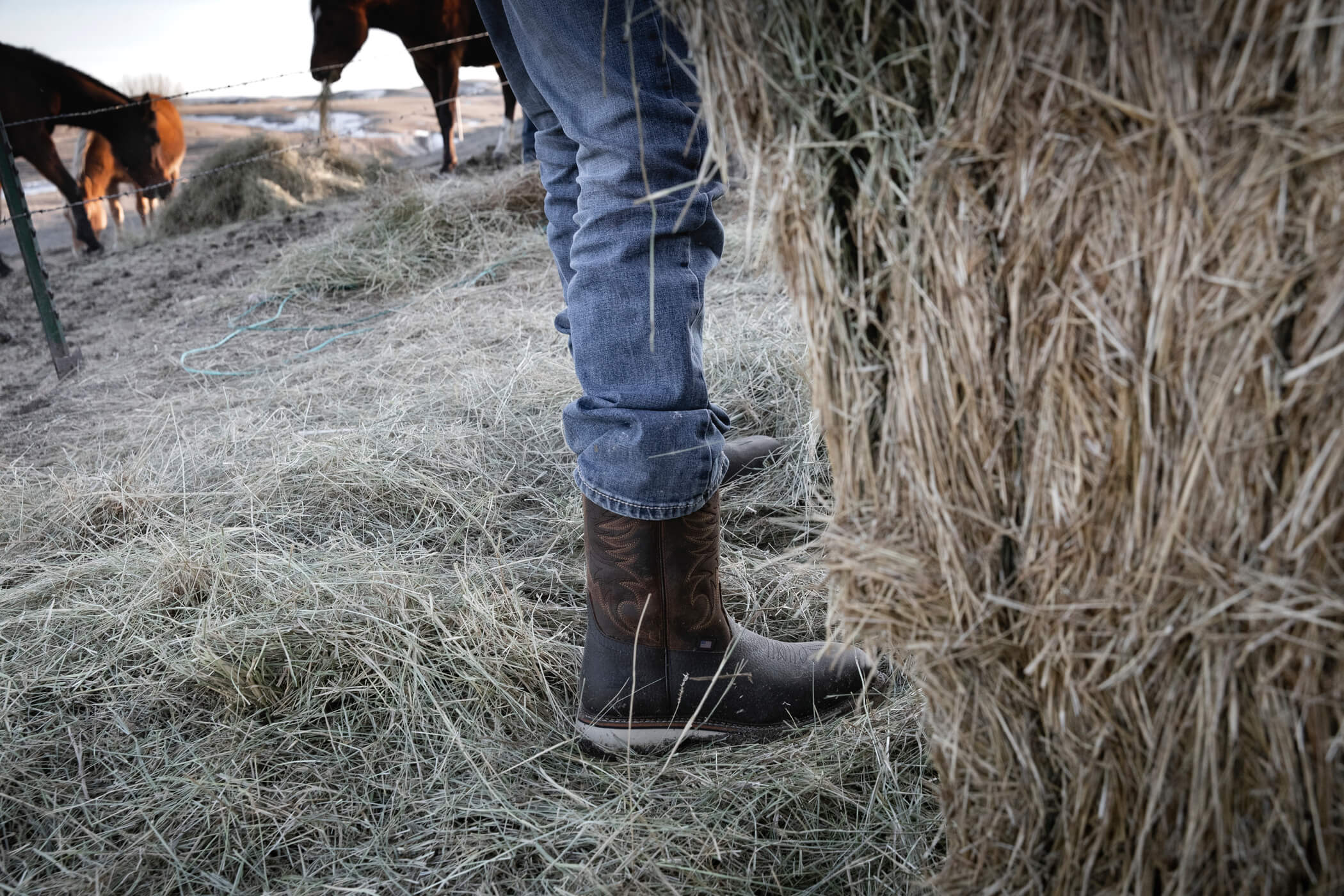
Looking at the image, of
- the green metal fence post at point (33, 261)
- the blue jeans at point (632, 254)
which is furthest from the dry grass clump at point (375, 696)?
the green metal fence post at point (33, 261)

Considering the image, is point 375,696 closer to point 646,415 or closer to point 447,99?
point 646,415

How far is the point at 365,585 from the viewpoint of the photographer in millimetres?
1207

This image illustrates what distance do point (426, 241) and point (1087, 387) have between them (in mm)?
3350

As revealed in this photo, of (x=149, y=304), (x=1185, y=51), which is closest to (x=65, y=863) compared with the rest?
(x=1185, y=51)

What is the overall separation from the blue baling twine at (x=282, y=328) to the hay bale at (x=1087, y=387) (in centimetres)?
238

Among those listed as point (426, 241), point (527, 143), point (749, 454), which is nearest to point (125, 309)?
point (426, 241)

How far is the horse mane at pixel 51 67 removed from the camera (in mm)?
5070

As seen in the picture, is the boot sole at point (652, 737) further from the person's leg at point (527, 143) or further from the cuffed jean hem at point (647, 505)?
the person's leg at point (527, 143)

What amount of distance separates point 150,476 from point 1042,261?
1778 millimetres

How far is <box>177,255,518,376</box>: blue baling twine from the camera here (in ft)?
8.32

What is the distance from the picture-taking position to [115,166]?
6.09 metres

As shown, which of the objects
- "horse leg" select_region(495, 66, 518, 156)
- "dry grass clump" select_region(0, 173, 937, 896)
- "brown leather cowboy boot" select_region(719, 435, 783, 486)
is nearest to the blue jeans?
"dry grass clump" select_region(0, 173, 937, 896)

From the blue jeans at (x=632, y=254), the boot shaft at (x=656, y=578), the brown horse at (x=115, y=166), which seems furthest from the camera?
the brown horse at (x=115, y=166)

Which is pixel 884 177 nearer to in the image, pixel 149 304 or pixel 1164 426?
pixel 1164 426
